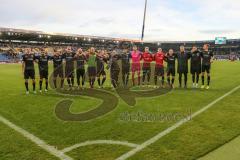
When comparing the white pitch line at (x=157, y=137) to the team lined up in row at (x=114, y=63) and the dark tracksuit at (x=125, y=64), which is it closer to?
the team lined up in row at (x=114, y=63)

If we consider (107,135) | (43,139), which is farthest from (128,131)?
(43,139)

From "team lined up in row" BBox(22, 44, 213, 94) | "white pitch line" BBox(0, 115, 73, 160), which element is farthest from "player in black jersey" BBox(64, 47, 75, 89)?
"white pitch line" BBox(0, 115, 73, 160)

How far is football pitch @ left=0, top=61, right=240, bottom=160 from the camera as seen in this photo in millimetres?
6246

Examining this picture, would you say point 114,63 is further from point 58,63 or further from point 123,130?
point 123,130

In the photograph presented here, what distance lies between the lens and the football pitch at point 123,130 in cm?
625

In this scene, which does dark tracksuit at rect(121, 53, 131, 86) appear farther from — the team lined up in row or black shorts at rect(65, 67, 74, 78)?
black shorts at rect(65, 67, 74, 78)

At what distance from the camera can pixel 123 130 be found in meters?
7.79

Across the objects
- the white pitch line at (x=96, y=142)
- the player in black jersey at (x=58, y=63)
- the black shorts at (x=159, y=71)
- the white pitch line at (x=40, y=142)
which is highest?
the player in black jersey at (x=58, y=63)

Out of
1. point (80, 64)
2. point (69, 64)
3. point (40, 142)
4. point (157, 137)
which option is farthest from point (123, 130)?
point (69, 64)

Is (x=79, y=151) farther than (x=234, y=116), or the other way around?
(x=234, y=116)

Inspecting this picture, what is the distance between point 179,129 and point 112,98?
513 centimetres

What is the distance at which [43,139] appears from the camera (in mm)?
7164

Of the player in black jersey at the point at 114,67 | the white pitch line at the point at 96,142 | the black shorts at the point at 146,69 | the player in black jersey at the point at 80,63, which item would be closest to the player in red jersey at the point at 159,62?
the black shorts at the point at 146,69

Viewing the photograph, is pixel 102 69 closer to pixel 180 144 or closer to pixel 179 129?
pixel 179 129
